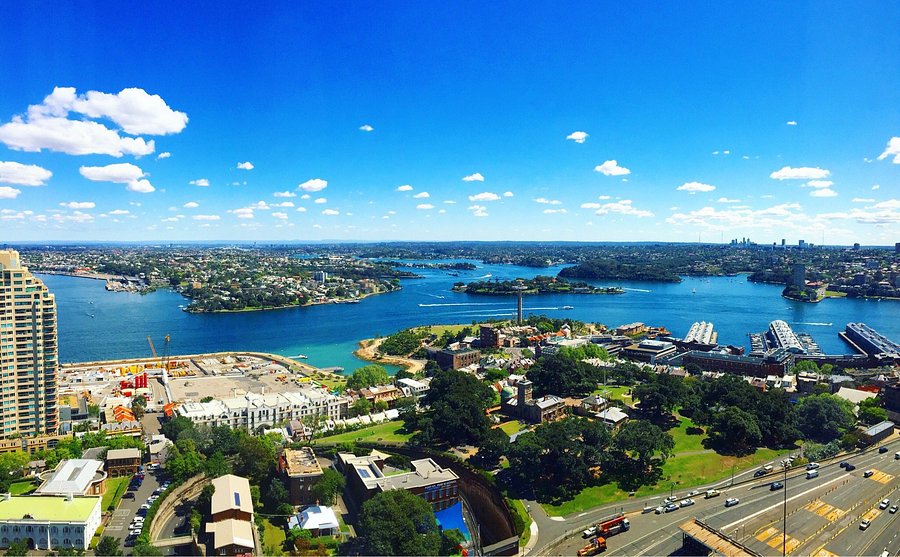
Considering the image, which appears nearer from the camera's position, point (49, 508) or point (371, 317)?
point (49, 508)

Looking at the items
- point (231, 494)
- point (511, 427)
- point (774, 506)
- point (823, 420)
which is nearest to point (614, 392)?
point (511, 427)

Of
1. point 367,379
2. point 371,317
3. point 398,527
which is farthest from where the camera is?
point 371,317

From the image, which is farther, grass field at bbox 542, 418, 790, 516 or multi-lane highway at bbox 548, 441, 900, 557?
grass field at bbox 542, 418, 790, 516

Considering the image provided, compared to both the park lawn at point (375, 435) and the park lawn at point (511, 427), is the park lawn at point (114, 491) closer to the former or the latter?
the park lawn at point (375, 435)

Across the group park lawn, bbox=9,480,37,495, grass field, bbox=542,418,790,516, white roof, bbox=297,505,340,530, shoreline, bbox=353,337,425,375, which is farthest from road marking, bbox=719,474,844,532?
shoreline, bbox=353,337,425,375

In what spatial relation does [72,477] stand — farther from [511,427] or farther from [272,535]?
[511,427]

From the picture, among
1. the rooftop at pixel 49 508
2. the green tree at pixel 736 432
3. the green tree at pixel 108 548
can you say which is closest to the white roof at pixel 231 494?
the green tree at pixel 108 548

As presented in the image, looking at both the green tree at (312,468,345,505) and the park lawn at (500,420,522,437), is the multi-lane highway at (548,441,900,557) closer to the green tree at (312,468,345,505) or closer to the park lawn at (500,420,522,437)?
the green tree at (312,468,345,505)
